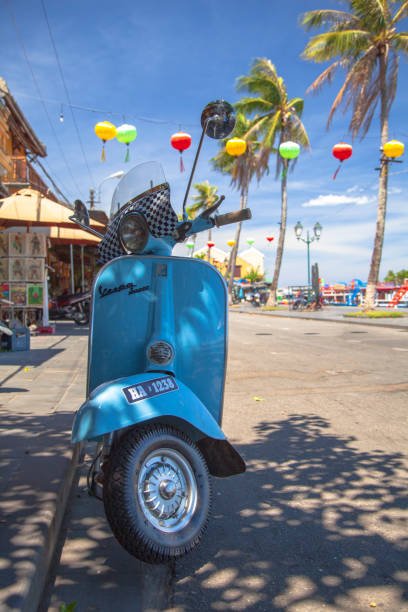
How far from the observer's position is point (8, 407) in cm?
457

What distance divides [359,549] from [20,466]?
6.27 ft

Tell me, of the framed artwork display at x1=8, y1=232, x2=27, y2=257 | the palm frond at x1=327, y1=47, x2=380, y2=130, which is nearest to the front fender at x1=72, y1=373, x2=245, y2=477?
the framed artwork display at x1=8, y1=232, x2=27, y2=257

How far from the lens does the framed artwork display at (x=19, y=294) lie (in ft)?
40.0

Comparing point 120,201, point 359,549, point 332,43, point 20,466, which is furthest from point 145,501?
point 332,43

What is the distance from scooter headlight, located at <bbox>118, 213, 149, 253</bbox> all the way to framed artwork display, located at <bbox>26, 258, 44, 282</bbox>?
1041 cm

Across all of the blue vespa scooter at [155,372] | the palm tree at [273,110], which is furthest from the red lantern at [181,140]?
the palm tree at [273,110]

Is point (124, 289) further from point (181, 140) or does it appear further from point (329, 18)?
point (329, 18)

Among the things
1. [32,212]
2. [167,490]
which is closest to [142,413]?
[167,490]

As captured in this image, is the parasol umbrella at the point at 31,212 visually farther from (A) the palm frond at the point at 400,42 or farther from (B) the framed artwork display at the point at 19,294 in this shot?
(A) the palm frond at the point at 400,42

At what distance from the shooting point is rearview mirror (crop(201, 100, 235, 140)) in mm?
2791

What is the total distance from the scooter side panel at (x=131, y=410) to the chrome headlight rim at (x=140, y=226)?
2.19 ft

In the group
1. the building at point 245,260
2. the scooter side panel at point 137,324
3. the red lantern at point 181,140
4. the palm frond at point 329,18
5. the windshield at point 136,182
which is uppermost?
the palm frond at point 329,18

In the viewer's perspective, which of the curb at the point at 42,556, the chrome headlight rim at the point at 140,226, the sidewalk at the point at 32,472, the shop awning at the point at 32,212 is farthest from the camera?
the shop awning at the point at 32,212

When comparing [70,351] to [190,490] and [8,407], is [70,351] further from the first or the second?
[190,490]
